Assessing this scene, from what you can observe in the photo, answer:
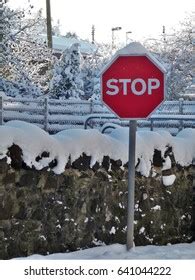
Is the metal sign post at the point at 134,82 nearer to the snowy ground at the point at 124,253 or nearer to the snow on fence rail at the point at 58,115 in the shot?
the snowy ground at the point at 124,253

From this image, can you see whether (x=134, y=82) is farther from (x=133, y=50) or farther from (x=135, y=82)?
(x=133, y=50)

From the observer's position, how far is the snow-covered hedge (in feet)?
18.5

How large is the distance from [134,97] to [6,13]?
17.8m

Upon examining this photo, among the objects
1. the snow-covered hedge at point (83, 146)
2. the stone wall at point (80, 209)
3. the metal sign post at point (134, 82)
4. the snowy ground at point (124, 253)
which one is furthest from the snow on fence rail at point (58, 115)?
the metal sign post at point (134, 82)

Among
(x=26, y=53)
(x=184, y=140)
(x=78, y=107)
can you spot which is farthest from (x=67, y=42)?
(x=184, y=140)

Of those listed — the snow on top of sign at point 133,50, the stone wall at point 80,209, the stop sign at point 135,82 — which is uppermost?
the snow on top of sign at point 133,50

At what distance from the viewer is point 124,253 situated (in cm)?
595

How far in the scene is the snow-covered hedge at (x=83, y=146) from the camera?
565 cm

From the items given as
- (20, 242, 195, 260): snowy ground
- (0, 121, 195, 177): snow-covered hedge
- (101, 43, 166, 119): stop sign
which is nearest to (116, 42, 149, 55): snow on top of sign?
(101, 43, 166, 119): stop sign

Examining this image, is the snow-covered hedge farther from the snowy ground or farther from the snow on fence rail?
the snow on fence rail

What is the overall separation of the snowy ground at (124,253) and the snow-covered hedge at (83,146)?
838mm

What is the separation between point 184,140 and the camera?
23.4ft

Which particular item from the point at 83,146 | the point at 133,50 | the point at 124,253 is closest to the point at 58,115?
the point at 83,146

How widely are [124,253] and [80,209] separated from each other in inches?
24.8
